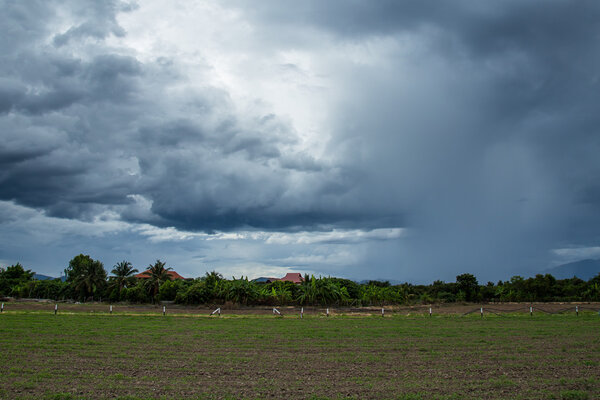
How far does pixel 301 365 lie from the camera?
53.5 ft

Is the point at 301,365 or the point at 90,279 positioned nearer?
the point at 301,365

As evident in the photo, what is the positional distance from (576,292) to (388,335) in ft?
223

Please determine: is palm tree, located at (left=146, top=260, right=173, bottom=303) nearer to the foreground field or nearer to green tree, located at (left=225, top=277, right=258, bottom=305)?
green tree, located at (left=225, top=277, right=258, bottom=305)

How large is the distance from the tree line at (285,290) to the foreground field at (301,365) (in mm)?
42083

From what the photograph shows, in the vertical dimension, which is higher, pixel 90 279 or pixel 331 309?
pixel 90 279

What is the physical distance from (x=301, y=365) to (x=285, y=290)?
5291cm

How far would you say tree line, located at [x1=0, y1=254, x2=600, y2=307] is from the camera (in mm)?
67750

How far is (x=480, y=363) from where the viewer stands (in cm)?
1642

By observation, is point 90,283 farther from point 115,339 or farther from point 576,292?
point 576,292

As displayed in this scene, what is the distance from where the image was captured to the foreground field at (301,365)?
39.8 feet

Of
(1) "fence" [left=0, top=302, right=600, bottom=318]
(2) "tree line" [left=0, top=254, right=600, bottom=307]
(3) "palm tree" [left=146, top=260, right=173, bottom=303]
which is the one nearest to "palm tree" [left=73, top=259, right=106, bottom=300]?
(2) "tree line" [left=0, top=254, right=600, bottom=307]

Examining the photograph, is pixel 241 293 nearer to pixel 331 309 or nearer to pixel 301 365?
pixel 331 309

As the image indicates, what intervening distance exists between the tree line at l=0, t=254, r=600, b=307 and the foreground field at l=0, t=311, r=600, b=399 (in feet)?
138

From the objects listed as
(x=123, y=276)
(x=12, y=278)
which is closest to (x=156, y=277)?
(x=123, y=276)
